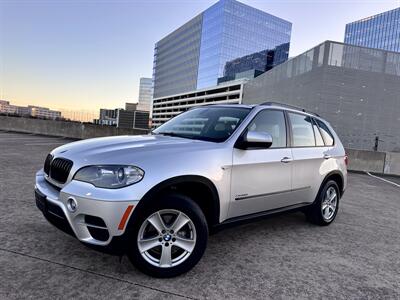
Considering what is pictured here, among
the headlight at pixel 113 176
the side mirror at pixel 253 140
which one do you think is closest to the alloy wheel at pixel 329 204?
the side mirror at pixel 253 140

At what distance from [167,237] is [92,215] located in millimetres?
702

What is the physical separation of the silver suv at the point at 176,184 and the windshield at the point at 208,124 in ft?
0.05

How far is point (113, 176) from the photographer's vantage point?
A: 8.62 feet

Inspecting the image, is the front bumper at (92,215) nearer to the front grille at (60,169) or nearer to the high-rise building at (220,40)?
the front grille at (60,169)

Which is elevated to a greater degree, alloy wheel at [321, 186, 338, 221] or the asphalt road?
alloy wheel at [321, 186, 338, 221]

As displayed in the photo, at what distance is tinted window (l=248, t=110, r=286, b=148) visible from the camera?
385 centimetres

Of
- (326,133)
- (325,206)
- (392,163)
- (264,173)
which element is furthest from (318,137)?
(392,163)

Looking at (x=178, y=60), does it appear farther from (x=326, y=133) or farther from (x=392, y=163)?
(x=326, y=133)

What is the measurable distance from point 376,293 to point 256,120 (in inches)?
83.1

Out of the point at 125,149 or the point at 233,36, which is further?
the point at 233,36

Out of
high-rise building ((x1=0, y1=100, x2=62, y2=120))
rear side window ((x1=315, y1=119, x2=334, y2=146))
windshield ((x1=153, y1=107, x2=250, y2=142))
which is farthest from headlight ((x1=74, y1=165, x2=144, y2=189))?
high-rise building ((x1=0, y1=100, x2=62, y2=120))

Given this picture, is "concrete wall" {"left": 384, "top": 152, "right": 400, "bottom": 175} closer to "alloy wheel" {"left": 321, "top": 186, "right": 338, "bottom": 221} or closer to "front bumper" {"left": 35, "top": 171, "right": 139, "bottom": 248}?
"alloy wheel" {"left": 321, "top": 186, "right": 338, "bottom": 221}

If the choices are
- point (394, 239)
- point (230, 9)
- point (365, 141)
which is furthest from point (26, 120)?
point (230, 9)

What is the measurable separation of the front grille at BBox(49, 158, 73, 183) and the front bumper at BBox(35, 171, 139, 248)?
0.67 ft
